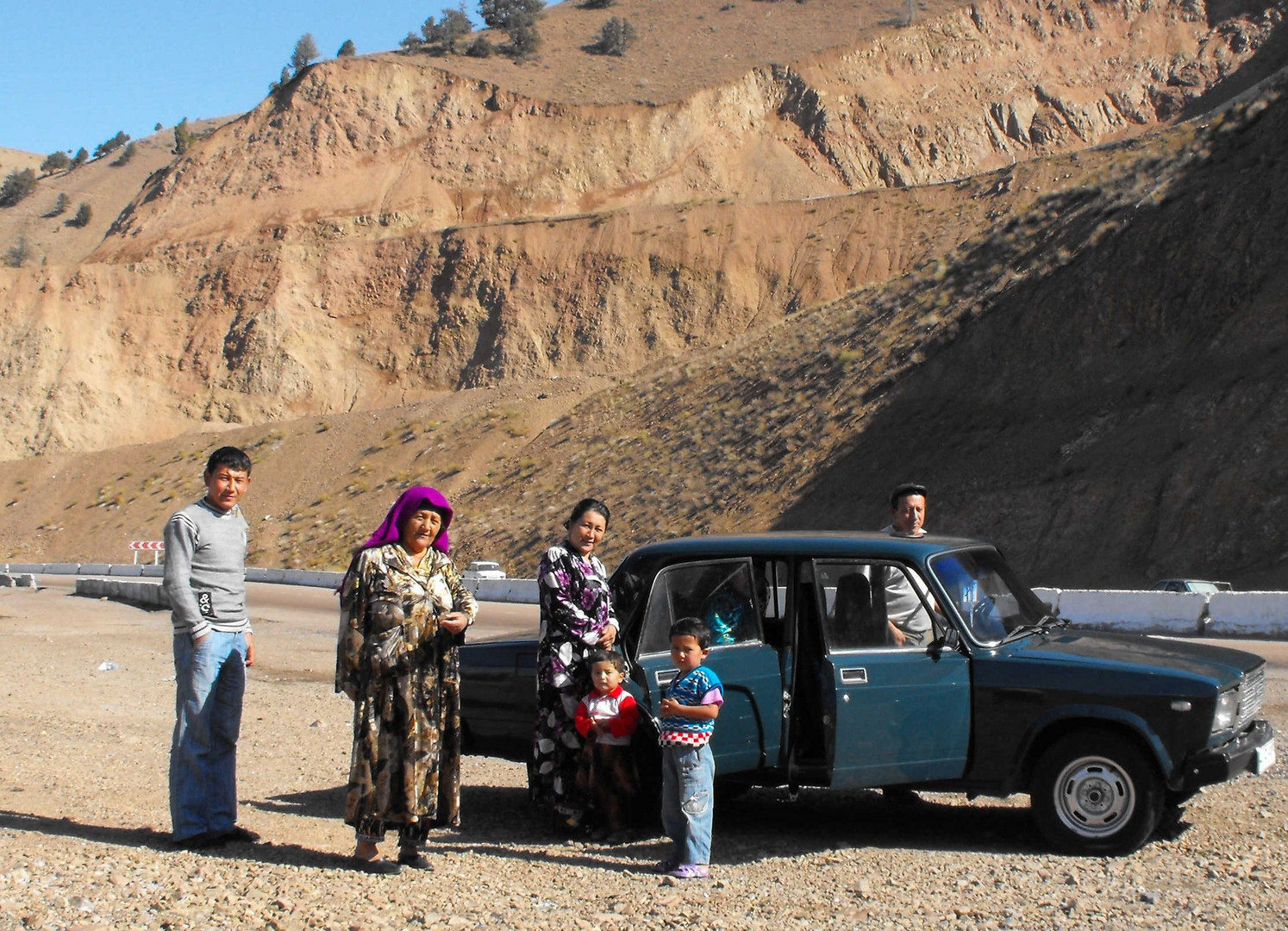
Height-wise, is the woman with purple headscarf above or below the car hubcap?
above

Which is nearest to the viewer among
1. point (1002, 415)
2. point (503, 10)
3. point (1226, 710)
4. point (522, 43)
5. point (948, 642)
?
point (1226, 710)

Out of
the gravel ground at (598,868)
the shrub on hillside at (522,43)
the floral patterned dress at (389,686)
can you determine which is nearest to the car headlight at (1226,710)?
the gravel ground at (598,868)

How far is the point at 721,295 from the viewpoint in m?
55.3

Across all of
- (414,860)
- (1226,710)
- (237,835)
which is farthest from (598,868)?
(1226,710)

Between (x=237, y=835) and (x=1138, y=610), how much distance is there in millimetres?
15380

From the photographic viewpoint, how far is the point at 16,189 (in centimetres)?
9650

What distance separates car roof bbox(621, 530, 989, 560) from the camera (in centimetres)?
667

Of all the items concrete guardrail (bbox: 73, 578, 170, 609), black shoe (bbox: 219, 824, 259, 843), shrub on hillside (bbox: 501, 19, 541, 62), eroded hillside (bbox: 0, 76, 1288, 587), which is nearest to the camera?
black shoe (bbox: 219, 824, 259, 843)

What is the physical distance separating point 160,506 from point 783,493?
29.5m

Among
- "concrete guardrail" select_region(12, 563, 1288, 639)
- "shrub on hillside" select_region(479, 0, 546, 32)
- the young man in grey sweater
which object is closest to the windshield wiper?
the young man in grey sweater

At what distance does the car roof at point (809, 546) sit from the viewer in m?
6.67

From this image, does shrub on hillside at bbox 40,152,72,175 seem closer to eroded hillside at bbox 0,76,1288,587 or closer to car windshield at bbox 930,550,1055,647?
eroded hillside at bbox 0,76,1288,587

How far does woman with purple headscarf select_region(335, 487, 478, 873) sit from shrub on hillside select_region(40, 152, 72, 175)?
116186 millimetres

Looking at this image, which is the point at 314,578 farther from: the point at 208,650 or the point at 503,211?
the point at 208,650
